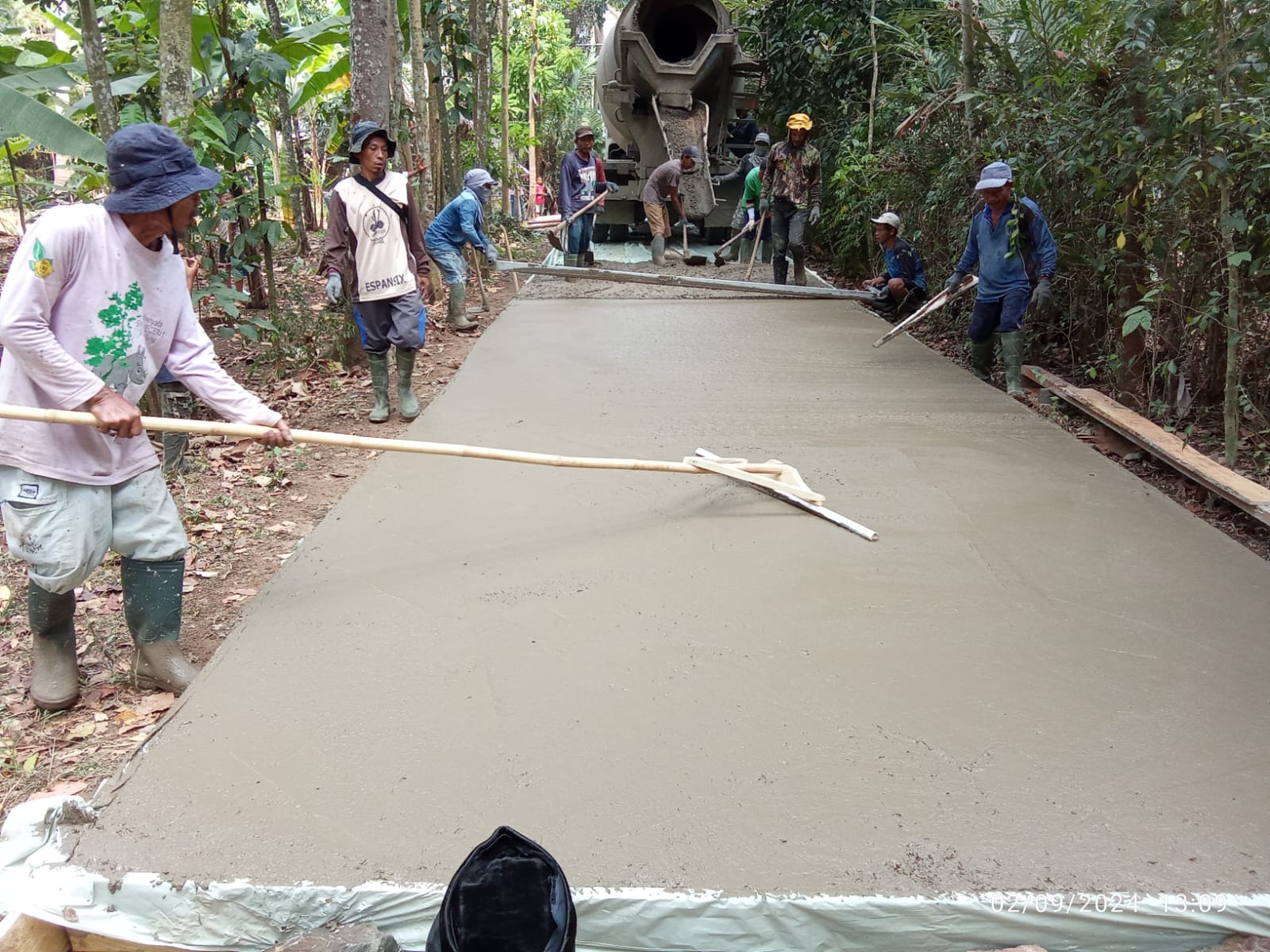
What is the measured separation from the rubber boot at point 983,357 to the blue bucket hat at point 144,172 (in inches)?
198

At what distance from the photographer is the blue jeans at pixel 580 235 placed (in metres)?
10.6

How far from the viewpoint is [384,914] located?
1949 mm

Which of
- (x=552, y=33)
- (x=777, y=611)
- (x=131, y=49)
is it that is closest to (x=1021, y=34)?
(x=777, y=611)

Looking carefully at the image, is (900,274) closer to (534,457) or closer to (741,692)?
(534,457)

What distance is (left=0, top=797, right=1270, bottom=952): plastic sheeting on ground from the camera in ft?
6.34

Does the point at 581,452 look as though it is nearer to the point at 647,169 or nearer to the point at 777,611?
the point at 777,611

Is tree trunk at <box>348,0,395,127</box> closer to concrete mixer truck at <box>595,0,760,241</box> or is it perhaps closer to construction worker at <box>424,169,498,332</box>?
construction worker at <box>424,169,498,332</box>

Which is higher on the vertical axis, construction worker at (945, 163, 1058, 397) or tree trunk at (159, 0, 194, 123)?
tree trunk at (159, 0, 194, 123)

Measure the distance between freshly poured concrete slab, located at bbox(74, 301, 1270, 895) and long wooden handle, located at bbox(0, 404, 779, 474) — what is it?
0.22 metres

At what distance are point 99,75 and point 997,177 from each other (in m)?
4.72

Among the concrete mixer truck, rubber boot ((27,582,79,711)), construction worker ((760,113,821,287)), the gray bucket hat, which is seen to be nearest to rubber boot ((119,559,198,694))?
rubber boot ((27,582,79,711))

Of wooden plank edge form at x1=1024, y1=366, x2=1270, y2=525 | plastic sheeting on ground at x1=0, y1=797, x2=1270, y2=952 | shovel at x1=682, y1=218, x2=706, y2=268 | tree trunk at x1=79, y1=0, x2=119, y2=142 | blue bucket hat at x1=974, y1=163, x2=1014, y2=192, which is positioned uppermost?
tree trunk at x1=79, y1=0, x2=119, y2=142

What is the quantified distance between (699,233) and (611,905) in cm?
1148
